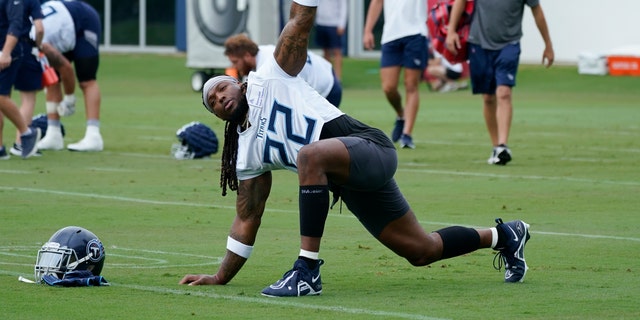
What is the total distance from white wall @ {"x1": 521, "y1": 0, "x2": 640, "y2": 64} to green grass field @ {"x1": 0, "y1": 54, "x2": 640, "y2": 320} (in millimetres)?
10268

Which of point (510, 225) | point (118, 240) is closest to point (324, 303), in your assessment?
point (510, 225)

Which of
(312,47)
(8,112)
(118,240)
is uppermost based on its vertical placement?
(118,240)

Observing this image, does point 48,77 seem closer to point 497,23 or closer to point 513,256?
point 497,23

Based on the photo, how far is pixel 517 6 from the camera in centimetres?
1553

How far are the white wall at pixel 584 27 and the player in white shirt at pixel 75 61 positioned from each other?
1633cm

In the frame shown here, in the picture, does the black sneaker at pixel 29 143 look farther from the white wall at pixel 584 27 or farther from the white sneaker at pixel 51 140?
the white wall at pixel 584 27

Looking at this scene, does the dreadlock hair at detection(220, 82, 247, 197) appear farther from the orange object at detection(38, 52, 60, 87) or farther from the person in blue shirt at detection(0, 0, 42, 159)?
the orange object at detection(38, 52, 60, 87)

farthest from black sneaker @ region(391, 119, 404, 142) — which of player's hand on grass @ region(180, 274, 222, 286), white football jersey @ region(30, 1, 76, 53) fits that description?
player's hand on grass @ region(180, 274, 222, 286)

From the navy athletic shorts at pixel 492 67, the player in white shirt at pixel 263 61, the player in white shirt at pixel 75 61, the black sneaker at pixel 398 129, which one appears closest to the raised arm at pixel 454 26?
the navy athletic shorts at pixel 492 67

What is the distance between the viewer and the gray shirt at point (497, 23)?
604 inches

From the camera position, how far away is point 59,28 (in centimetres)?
1677

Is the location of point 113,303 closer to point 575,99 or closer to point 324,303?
point 324,303

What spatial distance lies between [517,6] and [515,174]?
2.29 meters

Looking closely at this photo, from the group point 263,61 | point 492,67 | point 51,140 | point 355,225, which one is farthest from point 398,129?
point 355,225
